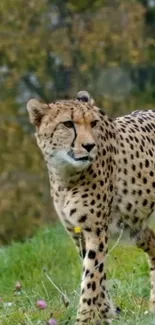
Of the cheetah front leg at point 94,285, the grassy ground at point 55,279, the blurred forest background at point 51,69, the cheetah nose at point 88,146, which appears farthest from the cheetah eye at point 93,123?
the blurred forest background at point 51,69

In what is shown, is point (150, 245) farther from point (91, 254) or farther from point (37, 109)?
point (37, 109)

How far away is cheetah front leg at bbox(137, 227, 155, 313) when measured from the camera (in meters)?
6.77

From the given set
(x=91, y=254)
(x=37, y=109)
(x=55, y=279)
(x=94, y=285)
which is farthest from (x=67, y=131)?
(x=55, y=279)

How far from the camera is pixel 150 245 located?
6898 millimetres

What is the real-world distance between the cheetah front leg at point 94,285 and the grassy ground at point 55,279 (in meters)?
0.07

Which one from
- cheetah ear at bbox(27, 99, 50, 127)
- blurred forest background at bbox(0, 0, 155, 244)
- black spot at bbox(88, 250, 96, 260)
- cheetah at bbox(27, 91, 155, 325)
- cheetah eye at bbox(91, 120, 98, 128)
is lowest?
black spot at bbox(88, 250, 96, 260)

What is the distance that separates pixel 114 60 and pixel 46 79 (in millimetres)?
1255

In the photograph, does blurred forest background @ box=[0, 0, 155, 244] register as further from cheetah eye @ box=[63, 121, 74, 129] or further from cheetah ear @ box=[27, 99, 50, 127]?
cheetah eye @ box=[63, 121, 74, 129]

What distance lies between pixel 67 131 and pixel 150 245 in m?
1.18

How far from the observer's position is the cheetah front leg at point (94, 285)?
599 centimetres

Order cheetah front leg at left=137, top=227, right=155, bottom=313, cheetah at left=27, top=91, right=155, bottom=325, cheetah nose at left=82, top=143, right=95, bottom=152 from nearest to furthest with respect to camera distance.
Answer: cheetah nose at left=82, top=143, right=95, bottom=152 < cheetah at left=27, top=91, right=155, bottom=325 < cheetah front leg at left=137, top=227, right=155, bottom=313

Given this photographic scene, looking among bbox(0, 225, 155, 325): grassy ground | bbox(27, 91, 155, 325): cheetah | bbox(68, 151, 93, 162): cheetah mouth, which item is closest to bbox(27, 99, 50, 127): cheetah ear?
bbox(27, 91, 155, 325): cheetah

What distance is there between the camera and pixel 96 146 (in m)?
6.07

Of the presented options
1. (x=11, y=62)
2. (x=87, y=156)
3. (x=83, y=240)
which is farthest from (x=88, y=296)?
(x=11, y=62)
